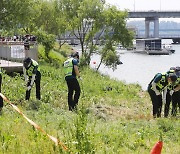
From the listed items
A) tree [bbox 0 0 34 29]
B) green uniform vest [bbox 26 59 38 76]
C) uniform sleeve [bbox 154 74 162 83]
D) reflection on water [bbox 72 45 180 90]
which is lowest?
reflection on water [bbox 72 45 180 90]

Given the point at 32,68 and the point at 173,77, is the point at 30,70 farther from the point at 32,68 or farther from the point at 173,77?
the point at 173,77

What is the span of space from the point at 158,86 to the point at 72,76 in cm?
242

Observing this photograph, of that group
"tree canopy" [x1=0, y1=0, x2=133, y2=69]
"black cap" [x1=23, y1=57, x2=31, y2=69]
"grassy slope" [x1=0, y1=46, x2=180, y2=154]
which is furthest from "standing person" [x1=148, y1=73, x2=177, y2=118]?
"tree canopy" [x1=0, y1=0, x2=133, y2=69]

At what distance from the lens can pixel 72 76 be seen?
38.0ft

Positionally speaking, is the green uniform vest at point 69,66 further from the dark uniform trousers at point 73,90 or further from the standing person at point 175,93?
the standing person at point 175,93

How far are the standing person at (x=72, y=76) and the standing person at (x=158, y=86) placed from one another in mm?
2113

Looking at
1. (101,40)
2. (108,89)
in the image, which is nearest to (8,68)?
(108,89)

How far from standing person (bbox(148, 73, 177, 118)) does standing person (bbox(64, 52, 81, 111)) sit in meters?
2.11

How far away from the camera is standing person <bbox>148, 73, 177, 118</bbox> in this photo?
10.7 metres

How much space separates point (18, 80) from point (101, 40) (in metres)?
23.7

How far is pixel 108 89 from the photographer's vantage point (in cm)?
2131

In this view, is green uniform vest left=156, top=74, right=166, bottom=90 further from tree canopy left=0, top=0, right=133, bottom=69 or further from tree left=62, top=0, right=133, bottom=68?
tree left=62, top=0, right=133, bottom=68

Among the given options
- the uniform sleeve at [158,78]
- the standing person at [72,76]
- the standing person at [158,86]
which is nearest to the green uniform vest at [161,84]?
the standing person at [158,86]

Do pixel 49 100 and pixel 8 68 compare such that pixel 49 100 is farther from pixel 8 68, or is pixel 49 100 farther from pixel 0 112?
pixel 8 68
